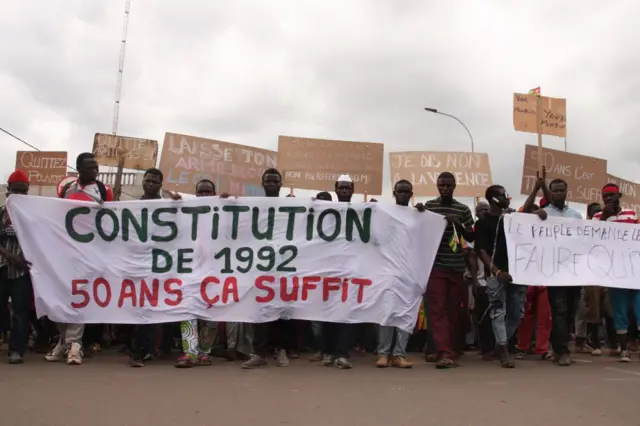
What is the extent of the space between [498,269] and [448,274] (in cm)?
64

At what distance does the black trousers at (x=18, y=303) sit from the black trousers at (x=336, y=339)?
2.83 m

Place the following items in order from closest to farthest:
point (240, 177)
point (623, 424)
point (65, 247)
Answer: point (623, 424)
point (65, 247)
point (240, 177)

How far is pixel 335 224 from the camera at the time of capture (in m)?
5.56

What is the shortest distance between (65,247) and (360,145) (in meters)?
5.65

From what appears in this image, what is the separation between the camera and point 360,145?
977cm

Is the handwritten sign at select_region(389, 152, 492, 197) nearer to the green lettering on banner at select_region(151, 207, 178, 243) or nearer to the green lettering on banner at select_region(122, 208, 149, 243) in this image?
the green lettering on banner at select_region(151, 207, 178, 243)

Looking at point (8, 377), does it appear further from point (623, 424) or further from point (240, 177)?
point (240, 177)

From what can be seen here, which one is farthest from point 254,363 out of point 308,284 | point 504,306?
point 504,306

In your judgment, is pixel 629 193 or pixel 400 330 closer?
pixel 400 330

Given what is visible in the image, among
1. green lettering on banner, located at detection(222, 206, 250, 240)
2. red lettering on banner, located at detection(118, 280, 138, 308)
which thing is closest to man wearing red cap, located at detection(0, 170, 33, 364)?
red lettering on banner, located at detection(118, 280, 138, 308)

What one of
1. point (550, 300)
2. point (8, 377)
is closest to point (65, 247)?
point (8, 377)

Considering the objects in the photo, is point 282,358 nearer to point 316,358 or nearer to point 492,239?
point 316,358

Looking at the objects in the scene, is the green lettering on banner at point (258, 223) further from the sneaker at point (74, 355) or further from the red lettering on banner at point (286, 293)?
the sneaker at point (74, 355)

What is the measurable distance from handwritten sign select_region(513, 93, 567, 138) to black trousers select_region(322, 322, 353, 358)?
4.14 metres
